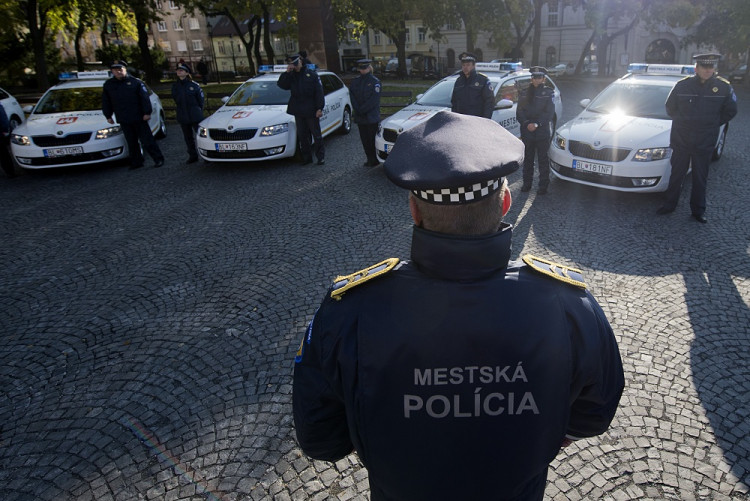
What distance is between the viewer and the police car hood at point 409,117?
877 cm

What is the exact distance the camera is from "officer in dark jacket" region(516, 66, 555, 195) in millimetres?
7324

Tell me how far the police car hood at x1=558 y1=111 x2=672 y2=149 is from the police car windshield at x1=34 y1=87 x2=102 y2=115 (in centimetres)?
908

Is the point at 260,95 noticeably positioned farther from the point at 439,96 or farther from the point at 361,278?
the point at 361,278

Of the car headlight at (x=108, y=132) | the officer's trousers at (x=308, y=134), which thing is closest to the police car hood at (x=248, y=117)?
the officer's trousers at (x=308, y=134)

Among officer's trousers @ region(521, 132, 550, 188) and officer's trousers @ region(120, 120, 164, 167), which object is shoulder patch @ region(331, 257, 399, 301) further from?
officer's trousers @ region(120, 120, 164, 167)

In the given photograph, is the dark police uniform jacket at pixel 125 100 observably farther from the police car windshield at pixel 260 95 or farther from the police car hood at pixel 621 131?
the police car hood at pixel 621 131

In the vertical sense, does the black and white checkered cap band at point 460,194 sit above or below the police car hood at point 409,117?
above

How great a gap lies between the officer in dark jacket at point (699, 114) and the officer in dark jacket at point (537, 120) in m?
Answer: 1.62

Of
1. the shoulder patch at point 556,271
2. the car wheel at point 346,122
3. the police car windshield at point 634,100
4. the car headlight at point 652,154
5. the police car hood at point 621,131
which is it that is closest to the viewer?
the shoulder patch at point 556,271

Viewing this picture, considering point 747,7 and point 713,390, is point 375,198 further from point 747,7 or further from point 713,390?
point 747,7

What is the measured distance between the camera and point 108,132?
9852 mm

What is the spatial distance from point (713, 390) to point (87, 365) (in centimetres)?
435

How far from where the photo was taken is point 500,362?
1322 millimetres

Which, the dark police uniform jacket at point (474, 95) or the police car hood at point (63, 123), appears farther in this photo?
the police car hood at point (63, 123)
